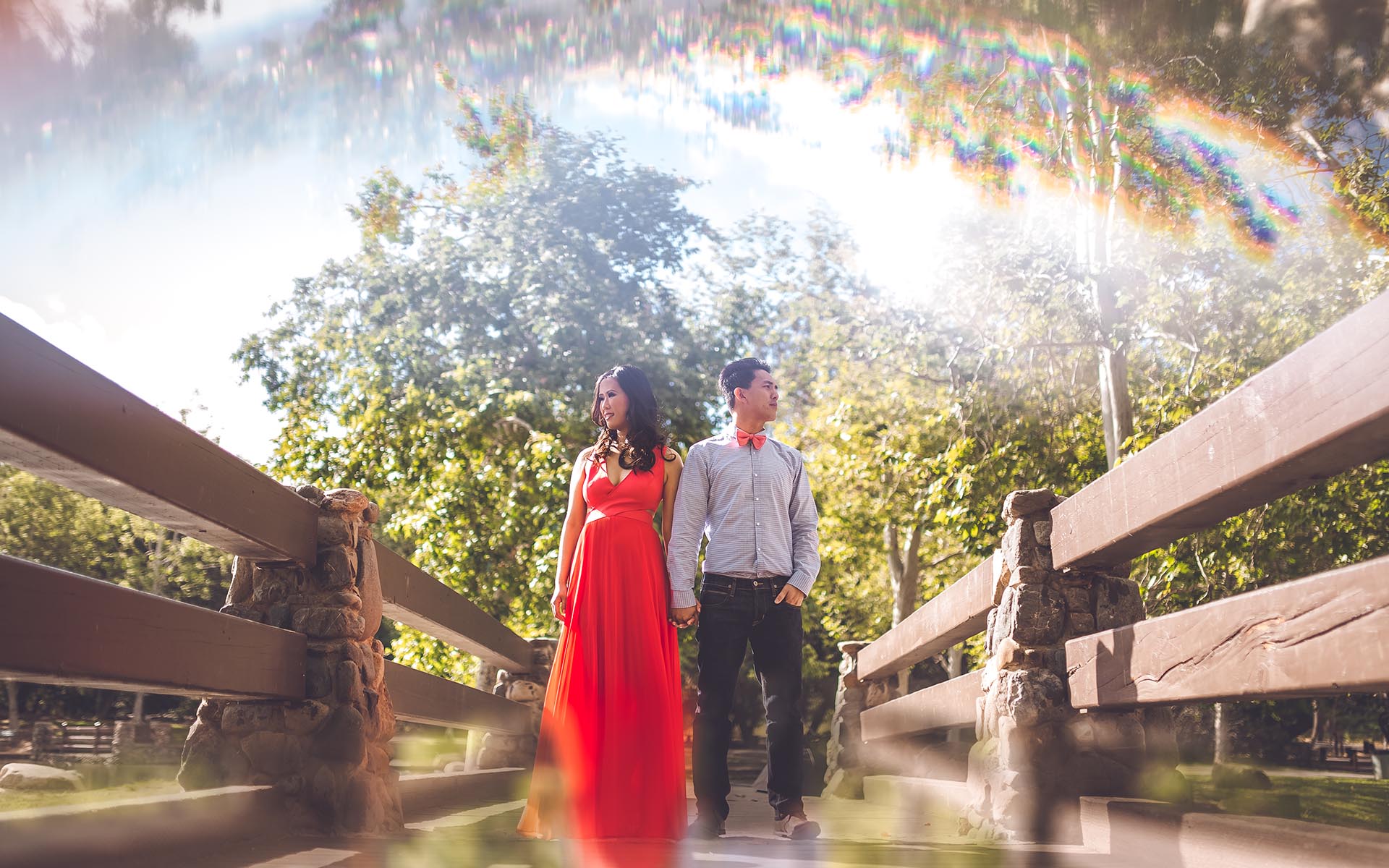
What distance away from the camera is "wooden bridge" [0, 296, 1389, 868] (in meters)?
2.28

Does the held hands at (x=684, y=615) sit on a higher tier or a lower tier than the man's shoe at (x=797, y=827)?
higher

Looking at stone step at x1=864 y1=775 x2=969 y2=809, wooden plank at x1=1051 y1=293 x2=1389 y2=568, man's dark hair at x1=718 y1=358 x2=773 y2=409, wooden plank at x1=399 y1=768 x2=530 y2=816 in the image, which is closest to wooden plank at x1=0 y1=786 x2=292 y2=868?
wooden plank at x1=399 y1=768 x2=530 y2=816

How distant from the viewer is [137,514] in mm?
3004

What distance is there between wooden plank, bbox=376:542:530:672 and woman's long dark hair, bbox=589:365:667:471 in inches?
39.4

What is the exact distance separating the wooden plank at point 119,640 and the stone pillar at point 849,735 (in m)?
6.69

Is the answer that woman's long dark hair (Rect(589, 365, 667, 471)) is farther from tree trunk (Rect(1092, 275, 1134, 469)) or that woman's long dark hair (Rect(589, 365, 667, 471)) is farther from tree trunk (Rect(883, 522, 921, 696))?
tree trunk (Rect(883, 522, 921, 696))

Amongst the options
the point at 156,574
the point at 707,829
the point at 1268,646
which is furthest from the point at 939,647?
the point at 156,574

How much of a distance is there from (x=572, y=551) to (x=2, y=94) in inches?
157

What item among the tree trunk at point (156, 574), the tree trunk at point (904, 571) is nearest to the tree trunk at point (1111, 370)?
the tree trunk at point (904, 571)

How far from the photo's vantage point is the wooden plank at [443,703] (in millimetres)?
4852

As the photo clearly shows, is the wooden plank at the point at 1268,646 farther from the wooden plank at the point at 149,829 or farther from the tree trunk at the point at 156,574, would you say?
the tree trunk at the point at 156,574

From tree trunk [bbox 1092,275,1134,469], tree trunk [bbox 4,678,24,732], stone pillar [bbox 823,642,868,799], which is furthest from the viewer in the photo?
tree trunk [bbox 4,678,24,732]

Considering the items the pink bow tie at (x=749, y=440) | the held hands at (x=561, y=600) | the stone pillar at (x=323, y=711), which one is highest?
the pink bow tie at (x=749, y=440)

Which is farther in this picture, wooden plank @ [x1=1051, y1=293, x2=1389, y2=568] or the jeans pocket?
the jeans pocket
